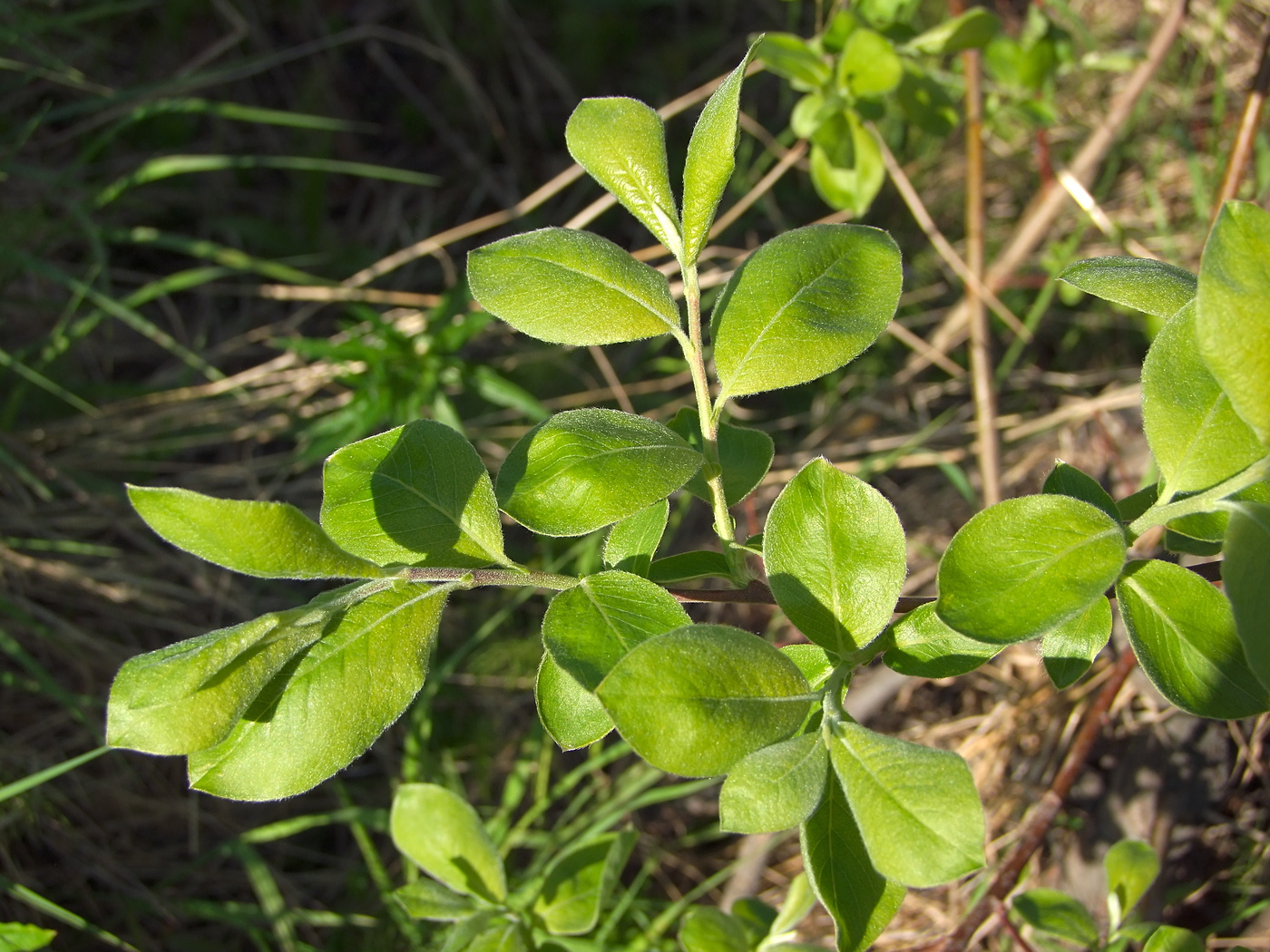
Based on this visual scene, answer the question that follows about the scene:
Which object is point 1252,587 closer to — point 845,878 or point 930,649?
point 930,649

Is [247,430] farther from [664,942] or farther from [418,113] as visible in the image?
[664,942]

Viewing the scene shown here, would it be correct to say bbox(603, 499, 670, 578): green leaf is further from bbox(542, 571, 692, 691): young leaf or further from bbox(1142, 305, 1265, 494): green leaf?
bbox(1142, 305, 1265, 494): green leaf

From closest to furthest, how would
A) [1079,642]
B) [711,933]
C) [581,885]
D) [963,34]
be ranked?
[1079,642]
[711,933]
[581,885]
[963,34]

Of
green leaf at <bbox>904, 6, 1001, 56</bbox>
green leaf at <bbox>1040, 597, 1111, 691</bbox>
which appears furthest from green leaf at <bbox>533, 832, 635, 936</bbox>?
green leaf at <bbox>904, 6, 1001, 56</bbox>

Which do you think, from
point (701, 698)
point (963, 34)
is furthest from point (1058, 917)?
point (963, 34)

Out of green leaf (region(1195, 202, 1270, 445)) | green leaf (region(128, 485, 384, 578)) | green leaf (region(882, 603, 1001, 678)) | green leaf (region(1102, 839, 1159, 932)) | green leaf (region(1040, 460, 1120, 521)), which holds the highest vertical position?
green leaf (region(1195, 202, 1270, 445))

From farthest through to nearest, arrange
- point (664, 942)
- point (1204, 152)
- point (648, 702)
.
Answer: point (1204, 152), point (664, 942), point (648, 702)

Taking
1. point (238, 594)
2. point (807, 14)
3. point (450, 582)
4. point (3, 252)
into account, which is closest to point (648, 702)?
point (450, 582)
